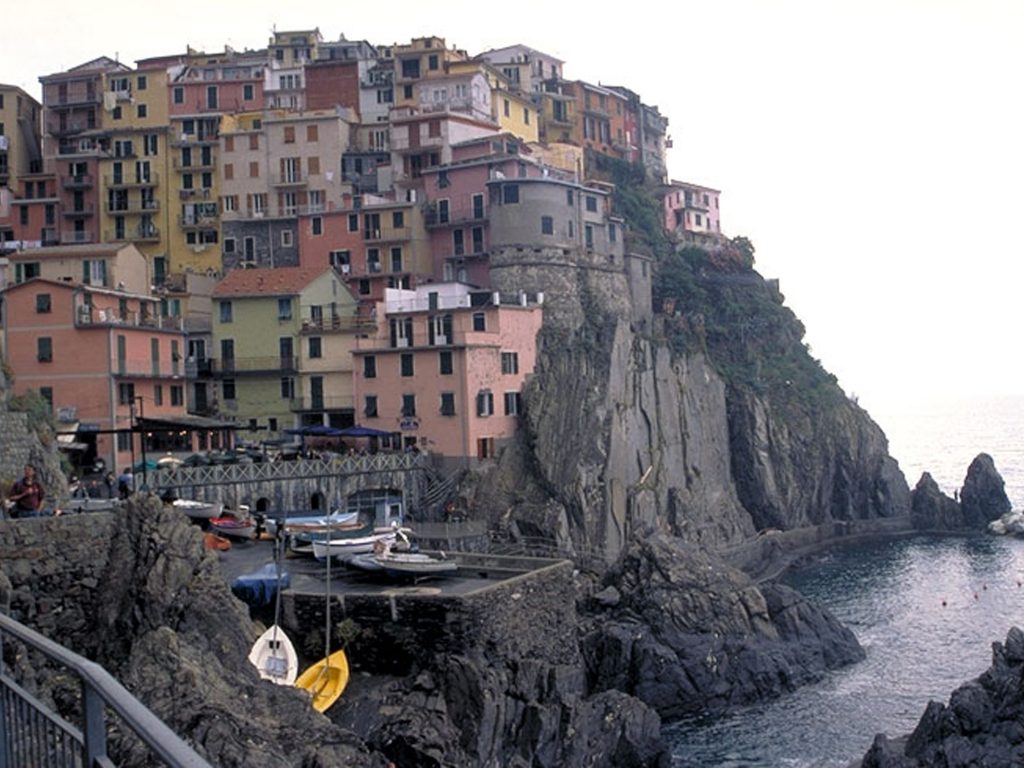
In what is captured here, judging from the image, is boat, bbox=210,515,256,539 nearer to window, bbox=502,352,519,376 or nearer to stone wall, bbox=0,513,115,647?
stone wall, bbox=0,513,115,647

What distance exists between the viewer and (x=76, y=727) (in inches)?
233

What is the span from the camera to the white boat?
87.6 ft

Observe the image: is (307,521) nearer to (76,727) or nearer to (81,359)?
(81,359)

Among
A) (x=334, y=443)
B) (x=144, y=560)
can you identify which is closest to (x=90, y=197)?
(x=334, y=443)

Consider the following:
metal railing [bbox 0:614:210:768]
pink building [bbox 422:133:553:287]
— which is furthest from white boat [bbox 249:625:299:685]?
pink building [bbox 422:133:553:287]

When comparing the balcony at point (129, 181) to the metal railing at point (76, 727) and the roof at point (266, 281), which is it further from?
the metal railing at point (76, 727)

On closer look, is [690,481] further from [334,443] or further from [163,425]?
[163,425]

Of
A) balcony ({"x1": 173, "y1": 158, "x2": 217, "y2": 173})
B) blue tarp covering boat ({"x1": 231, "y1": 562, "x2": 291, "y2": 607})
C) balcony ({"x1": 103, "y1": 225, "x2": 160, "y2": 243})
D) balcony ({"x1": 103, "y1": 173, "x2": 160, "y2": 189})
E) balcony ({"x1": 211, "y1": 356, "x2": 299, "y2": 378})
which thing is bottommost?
blue tarp covering boat ({"x1": 231, "y1": 562, "x2": 291, "y2": 607})

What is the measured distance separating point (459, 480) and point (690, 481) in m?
17.4

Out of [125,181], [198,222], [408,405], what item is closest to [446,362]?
[408,405]

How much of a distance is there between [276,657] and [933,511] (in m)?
71.2

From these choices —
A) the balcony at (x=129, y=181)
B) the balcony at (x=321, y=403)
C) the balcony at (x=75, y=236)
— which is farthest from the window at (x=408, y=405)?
the balcony at (x=75, y=236)

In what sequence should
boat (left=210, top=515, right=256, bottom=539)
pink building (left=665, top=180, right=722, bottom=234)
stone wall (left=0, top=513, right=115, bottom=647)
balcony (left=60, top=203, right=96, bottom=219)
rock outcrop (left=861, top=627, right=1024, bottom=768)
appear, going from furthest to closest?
pink building (left=665, top=180, right=722, bottom=234)
balcony (left=60, top=203, right=96, bottom=219)
boat (left=210, top=515, right=256, bottom=539)
rock outcrop (left=861, top=627, right=1024, bottom=768)
stone wall (left=0, top=513, right=115, bottom=647)

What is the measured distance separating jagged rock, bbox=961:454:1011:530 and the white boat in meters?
72.5
